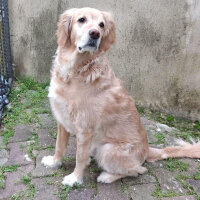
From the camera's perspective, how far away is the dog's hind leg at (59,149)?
274 centimetres

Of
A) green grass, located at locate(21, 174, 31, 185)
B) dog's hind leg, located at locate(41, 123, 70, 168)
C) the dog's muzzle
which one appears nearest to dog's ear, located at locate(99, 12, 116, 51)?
the dog's muzzle

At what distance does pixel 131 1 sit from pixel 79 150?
2.34 meters

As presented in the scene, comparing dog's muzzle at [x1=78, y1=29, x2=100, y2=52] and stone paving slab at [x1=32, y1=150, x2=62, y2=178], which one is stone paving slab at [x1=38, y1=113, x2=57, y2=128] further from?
dog's muzzle at [x1=78, y1=29, x2=100, y2=52]

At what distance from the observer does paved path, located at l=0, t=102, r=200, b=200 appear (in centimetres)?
249

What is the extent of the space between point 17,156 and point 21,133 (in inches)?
Result: 17.9

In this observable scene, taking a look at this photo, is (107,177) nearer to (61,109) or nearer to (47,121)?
(61,109)

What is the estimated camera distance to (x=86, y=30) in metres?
2.26

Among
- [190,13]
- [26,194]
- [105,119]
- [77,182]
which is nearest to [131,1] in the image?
[190,13]

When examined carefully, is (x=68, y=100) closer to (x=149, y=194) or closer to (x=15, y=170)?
(x=15, y=170)

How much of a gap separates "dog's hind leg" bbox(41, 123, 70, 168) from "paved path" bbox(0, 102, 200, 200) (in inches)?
2.6

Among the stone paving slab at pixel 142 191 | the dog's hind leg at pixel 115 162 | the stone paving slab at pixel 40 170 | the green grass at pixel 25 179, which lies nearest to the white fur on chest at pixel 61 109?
the dog's hind leg at pixel 115 162

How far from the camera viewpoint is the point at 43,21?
4.03 metres

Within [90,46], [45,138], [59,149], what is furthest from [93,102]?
[45,138]

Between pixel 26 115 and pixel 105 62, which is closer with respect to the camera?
pixel 105 62
